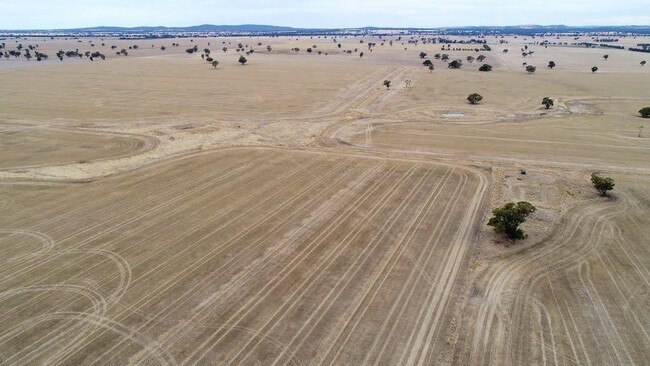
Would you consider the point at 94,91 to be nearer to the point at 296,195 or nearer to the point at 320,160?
the point at 320,160

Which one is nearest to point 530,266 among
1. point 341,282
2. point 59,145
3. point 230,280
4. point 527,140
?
point 341,282

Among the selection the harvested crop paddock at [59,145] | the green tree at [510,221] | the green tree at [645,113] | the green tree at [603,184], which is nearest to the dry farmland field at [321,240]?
the harvested crop paddock at [59,145]

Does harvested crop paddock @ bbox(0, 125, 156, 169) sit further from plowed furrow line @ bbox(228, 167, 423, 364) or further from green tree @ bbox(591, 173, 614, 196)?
green tree @ bbox(591, 173, 614, 196)

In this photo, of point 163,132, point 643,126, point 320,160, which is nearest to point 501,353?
point 320,160

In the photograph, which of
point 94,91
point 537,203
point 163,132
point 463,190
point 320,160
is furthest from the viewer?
point 94,91

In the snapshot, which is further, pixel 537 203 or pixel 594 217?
pixel 537 203

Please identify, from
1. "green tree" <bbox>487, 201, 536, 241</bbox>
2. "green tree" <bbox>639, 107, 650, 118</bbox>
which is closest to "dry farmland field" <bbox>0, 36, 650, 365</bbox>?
"green tree" <bbox>487, 201, 536, 241</bbox>

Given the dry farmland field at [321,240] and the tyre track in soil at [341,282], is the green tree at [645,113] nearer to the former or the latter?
the dry farmland field at [321,240]
